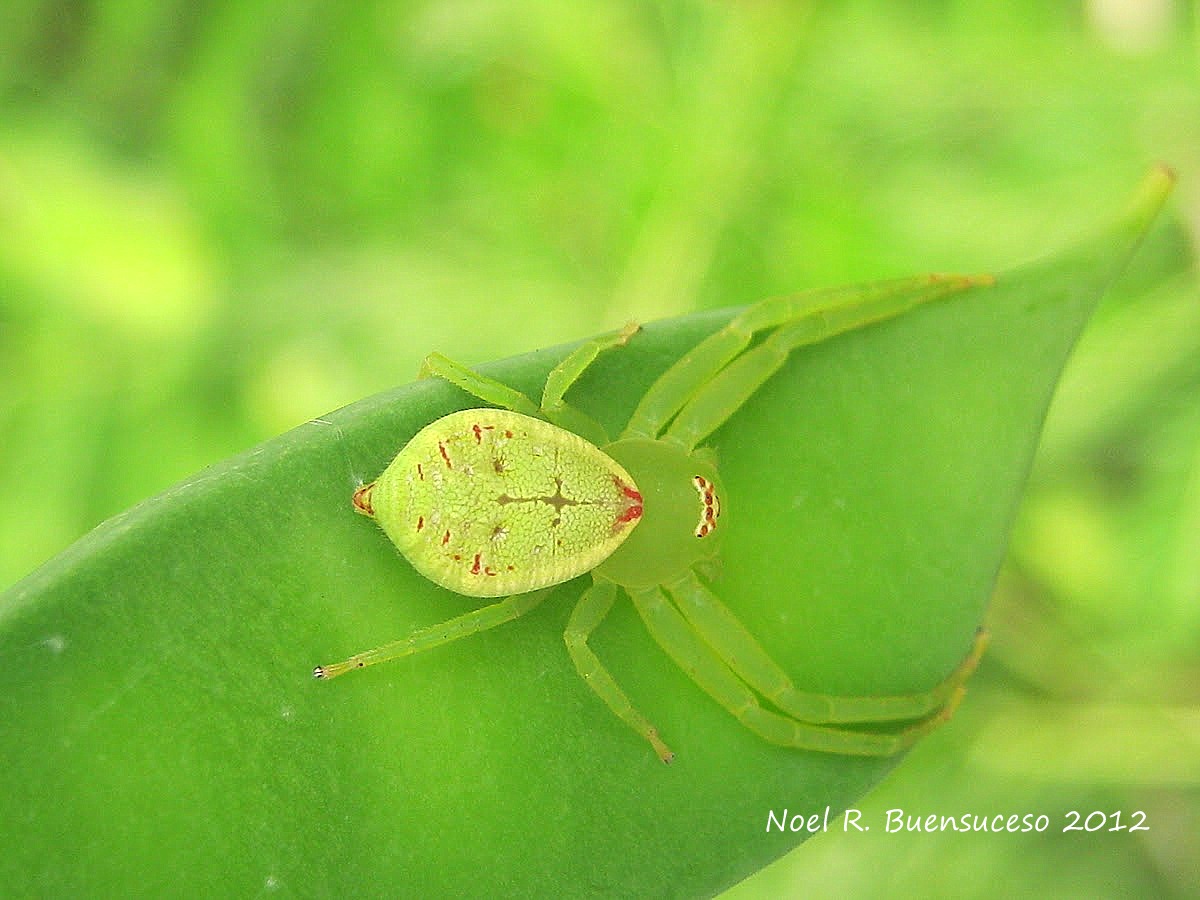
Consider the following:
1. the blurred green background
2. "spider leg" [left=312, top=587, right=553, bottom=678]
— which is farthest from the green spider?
the blurred green background

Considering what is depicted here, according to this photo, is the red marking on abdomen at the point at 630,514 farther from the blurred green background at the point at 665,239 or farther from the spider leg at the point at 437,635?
the blurred green background at the point at 665,239

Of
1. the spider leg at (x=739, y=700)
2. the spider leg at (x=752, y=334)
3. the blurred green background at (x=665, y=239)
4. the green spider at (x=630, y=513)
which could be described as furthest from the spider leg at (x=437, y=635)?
the blurred green background at (x=665, y=239)

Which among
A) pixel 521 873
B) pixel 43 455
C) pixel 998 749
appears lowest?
pixel 43 455

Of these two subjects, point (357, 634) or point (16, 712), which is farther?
point (357, 634)

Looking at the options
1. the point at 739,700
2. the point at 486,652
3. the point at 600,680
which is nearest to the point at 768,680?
the point at 739,700

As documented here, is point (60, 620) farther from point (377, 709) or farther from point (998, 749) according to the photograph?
point (998, 749)

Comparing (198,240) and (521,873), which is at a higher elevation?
(521,873)

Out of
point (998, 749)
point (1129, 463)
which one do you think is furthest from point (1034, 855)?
point (1129, 463)
